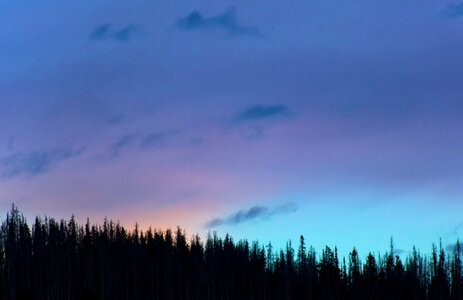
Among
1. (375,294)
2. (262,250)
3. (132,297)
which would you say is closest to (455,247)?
(375,294)

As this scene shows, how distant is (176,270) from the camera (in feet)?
390

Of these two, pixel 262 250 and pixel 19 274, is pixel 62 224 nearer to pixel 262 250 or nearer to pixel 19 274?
pixel 19 274

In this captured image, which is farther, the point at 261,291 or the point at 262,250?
the point at 262,250

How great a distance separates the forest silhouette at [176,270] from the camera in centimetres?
10519

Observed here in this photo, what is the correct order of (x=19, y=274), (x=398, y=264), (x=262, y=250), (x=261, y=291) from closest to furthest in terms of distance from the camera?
(x=19, y=274) → (x=261, y=291) → (x=398, y=264) → (x=262, y=250)

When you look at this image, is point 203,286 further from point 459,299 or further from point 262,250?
point 459,299

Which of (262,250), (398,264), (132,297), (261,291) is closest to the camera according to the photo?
(132,297)

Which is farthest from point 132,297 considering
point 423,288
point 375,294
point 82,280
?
point 423,288

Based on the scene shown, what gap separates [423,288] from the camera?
414 ft

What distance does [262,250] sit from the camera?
145 metres

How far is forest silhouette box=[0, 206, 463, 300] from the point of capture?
105188 millimetres

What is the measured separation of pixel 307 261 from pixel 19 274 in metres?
54.0

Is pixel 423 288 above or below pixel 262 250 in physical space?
below

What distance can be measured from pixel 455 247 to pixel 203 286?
4304cm
